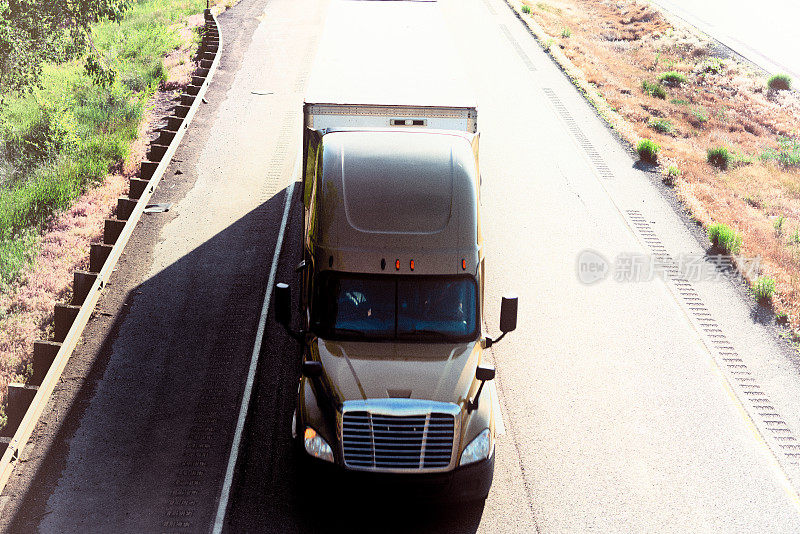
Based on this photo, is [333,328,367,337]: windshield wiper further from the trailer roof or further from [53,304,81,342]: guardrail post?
[53,304,81,342]: guardrail post

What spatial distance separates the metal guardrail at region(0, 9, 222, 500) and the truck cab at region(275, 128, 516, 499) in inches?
146

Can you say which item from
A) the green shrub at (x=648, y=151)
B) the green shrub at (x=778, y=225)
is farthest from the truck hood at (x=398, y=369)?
the green shrub at (x=648, y=151)

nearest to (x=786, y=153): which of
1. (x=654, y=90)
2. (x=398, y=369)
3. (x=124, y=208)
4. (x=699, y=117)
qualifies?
(x=699, y=117)

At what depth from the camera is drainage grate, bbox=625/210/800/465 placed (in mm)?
10430

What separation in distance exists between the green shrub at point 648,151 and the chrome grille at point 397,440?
1347 centimetres

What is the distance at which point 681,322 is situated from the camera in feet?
42.2

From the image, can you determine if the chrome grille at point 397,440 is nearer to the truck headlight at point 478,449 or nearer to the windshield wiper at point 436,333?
the truck headlight at point 478,449

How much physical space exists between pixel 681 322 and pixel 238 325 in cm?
776

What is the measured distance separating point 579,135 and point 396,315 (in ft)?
44.7

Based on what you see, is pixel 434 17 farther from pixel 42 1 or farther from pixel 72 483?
pixel 72 483

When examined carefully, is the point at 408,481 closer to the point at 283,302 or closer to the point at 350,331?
the point at 350,331

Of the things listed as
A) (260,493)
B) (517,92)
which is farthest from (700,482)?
(517,92)

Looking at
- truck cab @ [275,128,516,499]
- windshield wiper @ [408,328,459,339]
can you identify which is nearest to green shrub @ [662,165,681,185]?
truck cab @ [275,128,516,499]

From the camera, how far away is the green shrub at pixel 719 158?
69.1 ft
